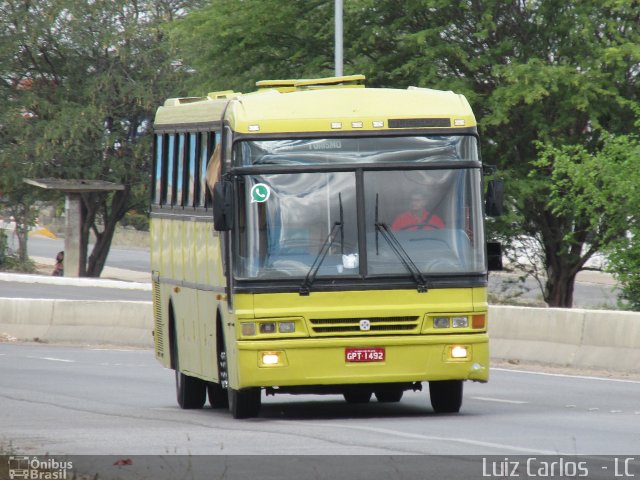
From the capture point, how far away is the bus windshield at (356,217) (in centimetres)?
1486

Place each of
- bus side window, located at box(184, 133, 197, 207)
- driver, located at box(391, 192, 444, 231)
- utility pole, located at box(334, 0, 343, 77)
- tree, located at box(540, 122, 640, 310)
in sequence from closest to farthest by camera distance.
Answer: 1. driver, located at box(391, 192, 444, 231)
2. bus side window, located at box(184, 133, 197, 207)
3. tree, located at box(540, 122, 640, 310)
4. utility pole, located at box(334, 0, 343, 77)

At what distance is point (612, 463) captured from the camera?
433 inches

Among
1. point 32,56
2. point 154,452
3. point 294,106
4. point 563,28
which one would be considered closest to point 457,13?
point 563,28

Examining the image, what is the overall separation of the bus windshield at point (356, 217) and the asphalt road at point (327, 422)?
4.41ft

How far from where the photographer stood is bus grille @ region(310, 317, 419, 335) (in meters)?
14.8

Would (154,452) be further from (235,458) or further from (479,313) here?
(479,313)

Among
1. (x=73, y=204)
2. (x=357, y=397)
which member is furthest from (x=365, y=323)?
(x=73, y=204)

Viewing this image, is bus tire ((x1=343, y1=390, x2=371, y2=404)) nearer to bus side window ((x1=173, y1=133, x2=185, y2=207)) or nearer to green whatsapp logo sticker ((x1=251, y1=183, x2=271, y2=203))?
bus side window ((x1=173, y1=133, x2=185, y2=207))

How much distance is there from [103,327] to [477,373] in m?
19.6

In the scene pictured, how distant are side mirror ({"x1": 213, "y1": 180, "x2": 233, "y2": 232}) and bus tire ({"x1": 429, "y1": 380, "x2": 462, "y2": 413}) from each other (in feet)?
8.60

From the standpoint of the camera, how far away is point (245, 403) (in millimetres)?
15531

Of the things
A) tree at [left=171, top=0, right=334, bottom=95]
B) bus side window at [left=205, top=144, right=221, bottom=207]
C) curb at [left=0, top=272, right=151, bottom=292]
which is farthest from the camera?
curb at [left=0, top=272, right=151, bottom=292]

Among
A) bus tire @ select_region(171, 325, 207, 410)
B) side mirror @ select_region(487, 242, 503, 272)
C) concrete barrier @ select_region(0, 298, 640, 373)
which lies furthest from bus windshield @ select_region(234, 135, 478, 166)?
concrete barrier @ select_region(0, 298, 640, 373)

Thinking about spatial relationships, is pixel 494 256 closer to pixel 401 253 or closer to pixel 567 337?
pixel 401 253
